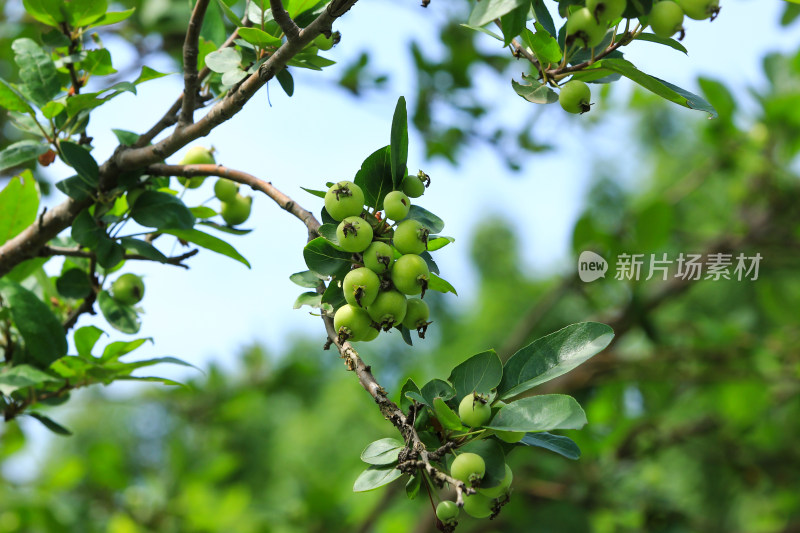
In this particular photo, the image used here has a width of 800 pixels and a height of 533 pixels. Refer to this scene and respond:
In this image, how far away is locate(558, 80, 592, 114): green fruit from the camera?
425 mm

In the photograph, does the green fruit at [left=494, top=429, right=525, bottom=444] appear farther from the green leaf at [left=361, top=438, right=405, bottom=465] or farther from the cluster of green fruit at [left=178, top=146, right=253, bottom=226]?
Result: the cluster of green fruit at [left=178, top=146, right=253, bottom=226]

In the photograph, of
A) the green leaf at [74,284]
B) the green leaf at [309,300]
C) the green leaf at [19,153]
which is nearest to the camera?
the green leaf at [309,300]

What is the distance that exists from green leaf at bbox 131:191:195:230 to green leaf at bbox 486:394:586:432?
0.31 meters

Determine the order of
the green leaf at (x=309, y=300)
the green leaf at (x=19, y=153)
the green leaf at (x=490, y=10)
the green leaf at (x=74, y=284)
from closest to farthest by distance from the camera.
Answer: the green leaf at (x=490, y=10) < the green leaf at (x=309, y=300) < the green leaf at (x=19, y=153) < the green leaf at (x=74, y=284)

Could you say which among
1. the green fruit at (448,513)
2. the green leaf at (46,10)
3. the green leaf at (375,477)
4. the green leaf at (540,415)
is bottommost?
the green fruit at (448,513)

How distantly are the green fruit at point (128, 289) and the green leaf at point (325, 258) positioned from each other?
0.30 metres

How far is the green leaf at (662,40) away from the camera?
16.6 inches

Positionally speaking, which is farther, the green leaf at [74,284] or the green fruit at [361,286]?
the green leaf at [74,284]

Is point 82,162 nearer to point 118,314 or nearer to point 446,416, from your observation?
point 118,314

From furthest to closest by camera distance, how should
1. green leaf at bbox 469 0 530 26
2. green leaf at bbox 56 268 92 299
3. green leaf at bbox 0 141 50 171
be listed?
green leaf at bbox 56 268 92 299
green leaf at bbox 0 141 50 171
green leaf at bbox 469 0 530 26

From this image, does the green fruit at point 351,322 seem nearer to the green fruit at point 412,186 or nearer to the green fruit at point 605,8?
the green fruit at point 412,186

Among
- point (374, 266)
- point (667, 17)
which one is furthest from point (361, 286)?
point (667, 17)

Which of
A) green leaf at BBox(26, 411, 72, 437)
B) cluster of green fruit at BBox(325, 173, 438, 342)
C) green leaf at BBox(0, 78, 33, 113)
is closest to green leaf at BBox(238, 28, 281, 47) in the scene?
cluster of green fruit at BBox(325, 173, 438, 342)

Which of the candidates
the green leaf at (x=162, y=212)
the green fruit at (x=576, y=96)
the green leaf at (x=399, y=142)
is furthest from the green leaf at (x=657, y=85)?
the green leaf at (x=162, y=212)
